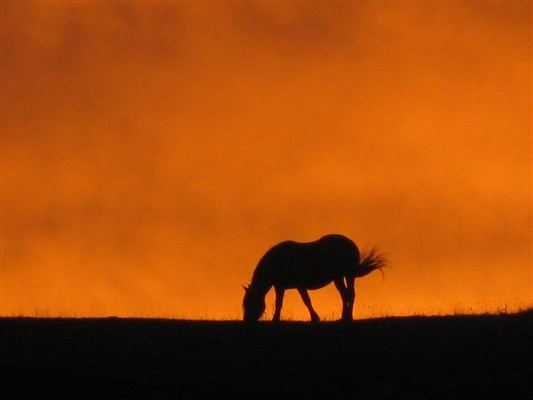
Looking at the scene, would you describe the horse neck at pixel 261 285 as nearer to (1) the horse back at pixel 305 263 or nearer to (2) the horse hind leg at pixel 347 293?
(1) the horse back at pixel 305 263

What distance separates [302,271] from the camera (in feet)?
79.6

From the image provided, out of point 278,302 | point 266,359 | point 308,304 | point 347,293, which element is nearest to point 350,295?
point 347,293

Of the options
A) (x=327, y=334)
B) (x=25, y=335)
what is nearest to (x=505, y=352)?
(x=327, y=334)

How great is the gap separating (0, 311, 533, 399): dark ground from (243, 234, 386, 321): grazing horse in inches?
110

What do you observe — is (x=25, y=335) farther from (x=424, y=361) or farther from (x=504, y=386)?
(x=504, y=386)

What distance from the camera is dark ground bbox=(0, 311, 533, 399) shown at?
1683 cm

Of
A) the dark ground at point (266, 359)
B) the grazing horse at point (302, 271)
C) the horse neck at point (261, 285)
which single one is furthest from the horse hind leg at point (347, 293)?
the dark ground at point (266, 359)

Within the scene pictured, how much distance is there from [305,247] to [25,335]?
7.30 meters

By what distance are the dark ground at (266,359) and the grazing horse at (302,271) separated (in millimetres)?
2798

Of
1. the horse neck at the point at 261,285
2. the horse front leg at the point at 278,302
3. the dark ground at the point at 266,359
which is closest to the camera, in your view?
the dark ground at the point at 266,359

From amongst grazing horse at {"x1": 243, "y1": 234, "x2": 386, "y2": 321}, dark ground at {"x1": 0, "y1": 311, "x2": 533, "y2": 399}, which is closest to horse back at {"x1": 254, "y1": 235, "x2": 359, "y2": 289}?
grazing horse at {"x1": 243, "y1": 234, "x2": 386, "y2": 321}

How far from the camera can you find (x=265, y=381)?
17.3m

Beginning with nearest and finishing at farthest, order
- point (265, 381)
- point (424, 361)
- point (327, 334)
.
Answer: point (265, 381) < point (424, 361) < point (327, 334)

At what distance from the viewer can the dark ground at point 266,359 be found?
16828mm
